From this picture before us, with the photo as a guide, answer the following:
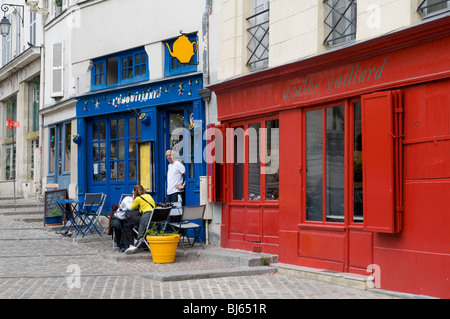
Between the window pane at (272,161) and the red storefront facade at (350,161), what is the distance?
16mm

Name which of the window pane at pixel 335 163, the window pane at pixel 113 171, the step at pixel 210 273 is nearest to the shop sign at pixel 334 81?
the window pane at pixel 335 163

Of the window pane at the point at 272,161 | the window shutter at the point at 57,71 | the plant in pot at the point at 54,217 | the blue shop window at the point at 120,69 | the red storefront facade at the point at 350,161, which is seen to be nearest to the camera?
the red storefront facade at the point at 350,161

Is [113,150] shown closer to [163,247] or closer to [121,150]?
[121,150]

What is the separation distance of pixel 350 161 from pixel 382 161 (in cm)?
91

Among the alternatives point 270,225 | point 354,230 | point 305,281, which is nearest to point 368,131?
point 354,230

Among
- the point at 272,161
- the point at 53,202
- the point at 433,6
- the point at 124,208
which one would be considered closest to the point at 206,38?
the point at 272,161

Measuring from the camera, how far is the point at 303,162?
32.3ft

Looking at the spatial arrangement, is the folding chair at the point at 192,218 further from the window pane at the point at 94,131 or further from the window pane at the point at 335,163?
the window pane at the point at 94,131

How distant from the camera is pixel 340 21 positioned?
9539 mm

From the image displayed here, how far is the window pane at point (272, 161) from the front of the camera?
10625 millimetres

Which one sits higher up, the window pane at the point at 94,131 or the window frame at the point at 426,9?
the window frame at the point at 426,9

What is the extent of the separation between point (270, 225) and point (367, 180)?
274cm

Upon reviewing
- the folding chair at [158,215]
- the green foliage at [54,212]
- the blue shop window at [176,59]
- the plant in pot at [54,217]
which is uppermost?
the blue shop window at [176,59]
